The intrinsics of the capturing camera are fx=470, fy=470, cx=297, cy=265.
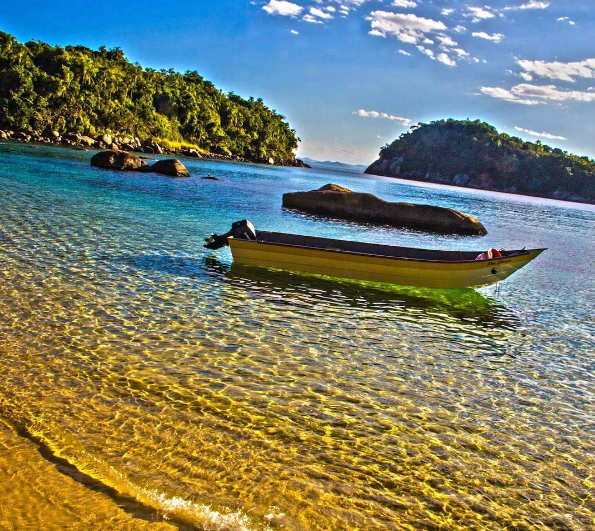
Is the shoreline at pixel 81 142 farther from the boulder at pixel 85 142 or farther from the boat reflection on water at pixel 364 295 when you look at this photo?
the boat reflection on water at pixel 364 295

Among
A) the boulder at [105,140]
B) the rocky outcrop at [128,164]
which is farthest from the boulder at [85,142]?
the rocky outcrop at [128,164]

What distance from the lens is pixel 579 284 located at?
18.8 meters

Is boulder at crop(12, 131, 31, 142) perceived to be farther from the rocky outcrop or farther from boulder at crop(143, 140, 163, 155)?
the rocky outcrop

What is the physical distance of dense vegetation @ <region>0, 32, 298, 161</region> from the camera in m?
80.0

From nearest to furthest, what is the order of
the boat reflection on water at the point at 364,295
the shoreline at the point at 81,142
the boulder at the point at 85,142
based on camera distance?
1. the boat reflection on water at the point at 364,295
2. the shoreline at the point at 81,142
3. the boulder at the point at 85,142

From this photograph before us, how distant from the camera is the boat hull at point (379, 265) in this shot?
45.9 feet

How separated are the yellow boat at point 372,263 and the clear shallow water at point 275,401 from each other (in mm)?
520

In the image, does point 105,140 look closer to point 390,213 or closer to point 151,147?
point 151,147

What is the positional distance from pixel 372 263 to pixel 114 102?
106m

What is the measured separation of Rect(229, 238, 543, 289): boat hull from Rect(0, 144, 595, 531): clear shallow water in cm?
50

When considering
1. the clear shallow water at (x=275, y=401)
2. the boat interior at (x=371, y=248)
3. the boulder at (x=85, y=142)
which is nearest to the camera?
the clear shallow water at (x=275, y=401)

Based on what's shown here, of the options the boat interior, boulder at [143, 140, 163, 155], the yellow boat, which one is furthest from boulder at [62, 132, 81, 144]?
the yellow boat

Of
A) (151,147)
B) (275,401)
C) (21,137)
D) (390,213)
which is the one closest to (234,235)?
(275,401)

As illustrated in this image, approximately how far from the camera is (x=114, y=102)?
104m
